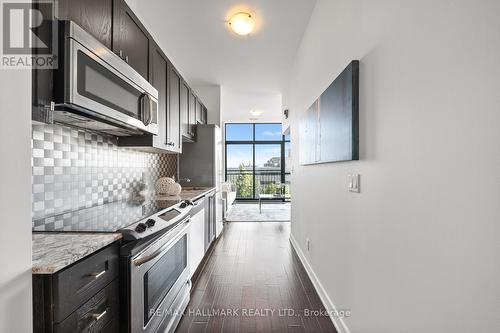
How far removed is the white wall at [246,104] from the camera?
19.3ft

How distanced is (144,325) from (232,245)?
2.59 meters

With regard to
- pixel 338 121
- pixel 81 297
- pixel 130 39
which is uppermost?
pixel 130 39

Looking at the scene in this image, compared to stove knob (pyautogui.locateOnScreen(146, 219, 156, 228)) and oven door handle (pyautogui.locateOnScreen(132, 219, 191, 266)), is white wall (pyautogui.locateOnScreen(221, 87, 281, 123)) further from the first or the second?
stove knob (pyautogui.locateOnScreen(146, 219, 156, 228))

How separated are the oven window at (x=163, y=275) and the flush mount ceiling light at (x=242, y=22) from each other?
2.29 metres

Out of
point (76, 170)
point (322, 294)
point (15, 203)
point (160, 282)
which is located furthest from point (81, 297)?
point (322, 294)

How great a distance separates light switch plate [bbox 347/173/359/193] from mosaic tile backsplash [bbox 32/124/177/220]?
1.84 metres

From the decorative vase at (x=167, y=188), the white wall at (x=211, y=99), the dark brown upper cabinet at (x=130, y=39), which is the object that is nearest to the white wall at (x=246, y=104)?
the white wall at (x=211, y=99)

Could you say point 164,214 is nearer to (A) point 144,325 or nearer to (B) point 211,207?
(A) point 144,325

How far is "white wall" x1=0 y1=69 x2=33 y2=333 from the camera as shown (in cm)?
72

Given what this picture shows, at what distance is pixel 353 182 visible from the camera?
1.62 meters

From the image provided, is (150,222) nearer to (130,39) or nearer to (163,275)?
(163,275)

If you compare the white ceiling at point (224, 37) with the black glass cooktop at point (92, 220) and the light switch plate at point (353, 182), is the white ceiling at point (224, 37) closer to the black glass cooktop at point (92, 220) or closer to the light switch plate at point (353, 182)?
the light switch plate at point (353, 182)

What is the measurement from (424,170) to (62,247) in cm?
142

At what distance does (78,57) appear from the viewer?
3.89 ft
